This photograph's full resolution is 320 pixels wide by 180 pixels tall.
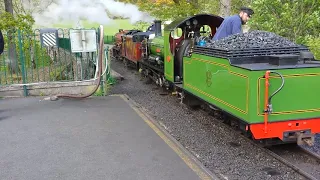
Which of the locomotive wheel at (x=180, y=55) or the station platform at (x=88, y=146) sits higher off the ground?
the locomotive wheel at (x=180, y=55)

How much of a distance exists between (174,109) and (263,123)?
386cm

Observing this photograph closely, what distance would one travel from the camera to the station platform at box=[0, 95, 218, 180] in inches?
174

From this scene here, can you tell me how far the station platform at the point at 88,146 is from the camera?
4410 millimetres

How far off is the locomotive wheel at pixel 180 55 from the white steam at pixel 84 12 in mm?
15713

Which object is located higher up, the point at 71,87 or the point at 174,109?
the point at 71,87

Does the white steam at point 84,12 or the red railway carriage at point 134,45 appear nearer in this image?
the red railway carriage at point 134,45

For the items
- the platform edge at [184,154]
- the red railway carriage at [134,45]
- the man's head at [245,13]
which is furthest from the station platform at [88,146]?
the red railway carriage at [134,45]

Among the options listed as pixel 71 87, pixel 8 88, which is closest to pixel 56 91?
pixel 71 87

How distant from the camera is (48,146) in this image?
212 inches

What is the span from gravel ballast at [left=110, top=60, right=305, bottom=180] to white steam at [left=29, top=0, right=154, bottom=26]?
16.2 meters

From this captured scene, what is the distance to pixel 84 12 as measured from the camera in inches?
968

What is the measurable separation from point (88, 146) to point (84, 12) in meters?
20.7

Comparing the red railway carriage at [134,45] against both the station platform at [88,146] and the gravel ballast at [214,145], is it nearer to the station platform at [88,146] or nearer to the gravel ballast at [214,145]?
the gravel ballast at [214,145]

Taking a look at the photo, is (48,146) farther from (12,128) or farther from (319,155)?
(319,155)
